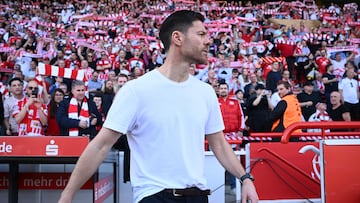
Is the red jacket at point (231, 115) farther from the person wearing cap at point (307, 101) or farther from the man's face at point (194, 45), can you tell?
the man's face at point (194, 45)

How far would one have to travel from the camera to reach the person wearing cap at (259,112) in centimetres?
1022

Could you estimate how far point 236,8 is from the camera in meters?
25.2

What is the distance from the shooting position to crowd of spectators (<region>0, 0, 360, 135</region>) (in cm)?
1014

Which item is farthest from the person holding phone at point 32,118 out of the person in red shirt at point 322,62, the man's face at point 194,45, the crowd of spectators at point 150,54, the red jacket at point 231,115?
the person in red shirt at point 322,62

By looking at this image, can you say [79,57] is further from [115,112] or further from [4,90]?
[115,112]

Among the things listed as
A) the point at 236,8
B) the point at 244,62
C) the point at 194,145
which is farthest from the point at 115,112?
the point at 236,8

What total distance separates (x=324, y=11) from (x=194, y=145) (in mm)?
23573

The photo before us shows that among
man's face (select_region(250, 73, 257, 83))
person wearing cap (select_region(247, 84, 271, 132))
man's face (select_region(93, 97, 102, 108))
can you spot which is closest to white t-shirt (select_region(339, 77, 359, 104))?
man's face (select_region(250, 73, 257, 83))

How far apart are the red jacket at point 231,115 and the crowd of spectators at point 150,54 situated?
104cm

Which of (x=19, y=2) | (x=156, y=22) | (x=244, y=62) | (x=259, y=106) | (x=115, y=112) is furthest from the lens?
(x=19, y=2)

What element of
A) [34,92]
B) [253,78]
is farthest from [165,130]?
[253,78]

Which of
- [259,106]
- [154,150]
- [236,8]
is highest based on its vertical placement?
[236,8]

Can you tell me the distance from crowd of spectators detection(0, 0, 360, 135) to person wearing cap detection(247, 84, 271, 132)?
0.02 metres

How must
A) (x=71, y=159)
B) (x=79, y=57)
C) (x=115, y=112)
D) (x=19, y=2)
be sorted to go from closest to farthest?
(x=115, y=112), (x=71, y=159), (x=79, y=57), (x=19, y=2)
